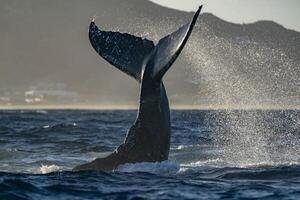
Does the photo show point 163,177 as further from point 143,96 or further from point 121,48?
point 121,48

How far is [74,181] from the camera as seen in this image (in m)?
12.9

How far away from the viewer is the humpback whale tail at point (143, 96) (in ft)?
44.7

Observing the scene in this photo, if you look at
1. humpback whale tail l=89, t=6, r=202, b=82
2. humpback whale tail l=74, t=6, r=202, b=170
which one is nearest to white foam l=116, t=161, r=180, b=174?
humpback whale tail l=74, t=6, r=202, b=170

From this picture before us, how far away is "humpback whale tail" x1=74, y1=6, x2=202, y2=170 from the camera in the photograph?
13.6 m

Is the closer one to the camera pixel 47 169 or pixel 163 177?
pixel 163 177

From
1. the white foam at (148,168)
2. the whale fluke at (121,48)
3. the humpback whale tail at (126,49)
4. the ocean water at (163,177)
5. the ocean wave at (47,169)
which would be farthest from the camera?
the ocean wave at (47,169)

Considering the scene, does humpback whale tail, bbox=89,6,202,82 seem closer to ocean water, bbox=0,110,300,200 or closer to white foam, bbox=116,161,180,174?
white foam, bbox=116,161,180,174

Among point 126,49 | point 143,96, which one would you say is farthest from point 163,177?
point 126,49

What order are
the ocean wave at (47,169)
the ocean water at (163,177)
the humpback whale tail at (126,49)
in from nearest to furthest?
the ocean water at (163,177) → the humpback whale tail at (126,49) → the ocean wave at (47,169)

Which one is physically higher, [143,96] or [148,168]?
[143,96]

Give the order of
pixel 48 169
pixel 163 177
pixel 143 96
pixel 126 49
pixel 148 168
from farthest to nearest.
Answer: pixel 48 169 → pixel 126 49 → pixel 148 168 → pixel 143 96 → pixel 163 177

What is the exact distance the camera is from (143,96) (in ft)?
45.2

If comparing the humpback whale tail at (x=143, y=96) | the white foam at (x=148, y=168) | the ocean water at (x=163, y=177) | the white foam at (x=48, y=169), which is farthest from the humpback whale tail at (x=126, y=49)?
the white foam at (x=48, y=169)

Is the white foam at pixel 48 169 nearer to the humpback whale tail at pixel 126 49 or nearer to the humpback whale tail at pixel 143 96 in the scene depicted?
the humpback whale tail at pixel 143 96
